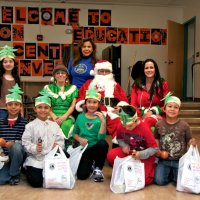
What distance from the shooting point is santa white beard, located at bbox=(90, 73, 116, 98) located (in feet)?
11.7

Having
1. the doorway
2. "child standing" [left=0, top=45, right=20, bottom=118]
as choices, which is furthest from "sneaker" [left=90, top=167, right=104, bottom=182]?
the doorway

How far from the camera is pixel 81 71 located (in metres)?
3.72

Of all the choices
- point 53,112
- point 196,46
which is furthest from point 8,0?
point 53,112

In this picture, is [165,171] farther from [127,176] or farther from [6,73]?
[6,73]

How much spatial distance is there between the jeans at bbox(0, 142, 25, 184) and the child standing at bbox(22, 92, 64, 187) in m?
0.05

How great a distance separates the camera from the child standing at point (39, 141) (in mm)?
2674

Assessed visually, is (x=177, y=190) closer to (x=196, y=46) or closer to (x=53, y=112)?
(x=53, y=112)

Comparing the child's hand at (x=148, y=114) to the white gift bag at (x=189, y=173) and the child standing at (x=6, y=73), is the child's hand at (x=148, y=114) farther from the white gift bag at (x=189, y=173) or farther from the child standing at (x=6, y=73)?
the child standing at (x=6, y=73)

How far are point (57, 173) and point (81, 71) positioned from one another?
1.48 metres

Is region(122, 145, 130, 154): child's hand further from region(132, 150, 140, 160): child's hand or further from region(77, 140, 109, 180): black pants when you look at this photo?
region(77, 140, 109, 180): black pants

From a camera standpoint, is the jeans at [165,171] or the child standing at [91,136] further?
the child standing at [91,136]

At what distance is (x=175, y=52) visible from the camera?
866 cm

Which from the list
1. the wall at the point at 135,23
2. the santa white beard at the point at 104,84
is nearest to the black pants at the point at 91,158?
the santa white beard at the point at 104,84

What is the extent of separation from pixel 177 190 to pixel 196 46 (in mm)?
6091
